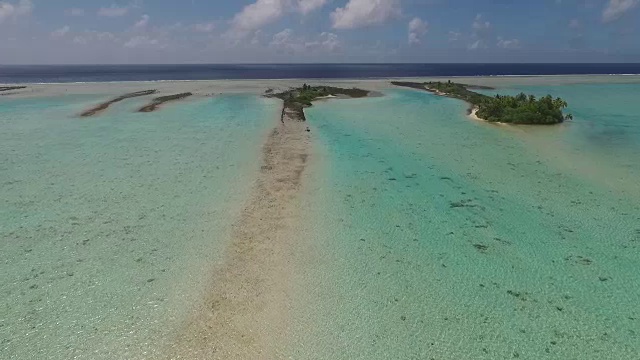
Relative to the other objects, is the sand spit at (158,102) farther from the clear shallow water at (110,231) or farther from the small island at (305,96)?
the clear shallow water at (110,231)

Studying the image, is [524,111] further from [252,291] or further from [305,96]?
[252,291]

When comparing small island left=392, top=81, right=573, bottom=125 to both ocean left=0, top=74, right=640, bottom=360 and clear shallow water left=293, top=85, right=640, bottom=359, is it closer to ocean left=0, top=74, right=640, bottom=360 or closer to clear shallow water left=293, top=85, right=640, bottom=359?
ocean left=0, top=74, right=640, bottom=360

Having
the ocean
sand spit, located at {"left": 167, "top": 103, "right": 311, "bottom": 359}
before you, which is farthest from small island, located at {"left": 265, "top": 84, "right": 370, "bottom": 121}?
sand spit, located at {"left": 167, "top": 103, "right": 311, "bottom": 359}

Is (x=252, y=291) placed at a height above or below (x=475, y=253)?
below

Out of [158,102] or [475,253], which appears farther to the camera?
[158,102]

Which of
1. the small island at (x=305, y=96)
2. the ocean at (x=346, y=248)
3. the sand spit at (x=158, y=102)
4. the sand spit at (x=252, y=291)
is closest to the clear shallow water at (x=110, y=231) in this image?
the ocean at (x=346, y=248)

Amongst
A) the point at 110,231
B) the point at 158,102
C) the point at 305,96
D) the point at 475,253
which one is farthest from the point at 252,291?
the point at 158,102
